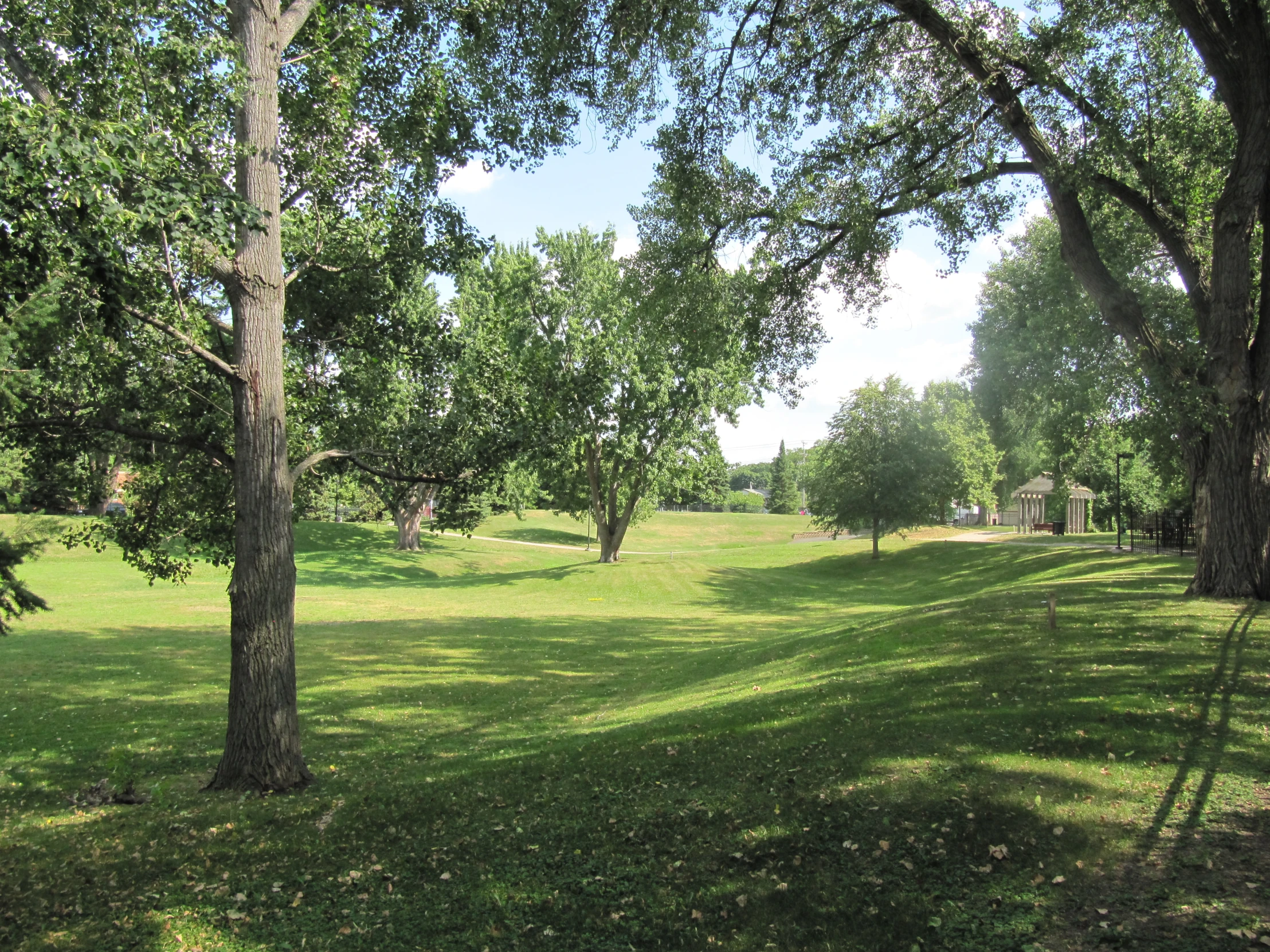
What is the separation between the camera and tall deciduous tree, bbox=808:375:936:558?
147 ft

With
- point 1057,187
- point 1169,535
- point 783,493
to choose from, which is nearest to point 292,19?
point 1057,187

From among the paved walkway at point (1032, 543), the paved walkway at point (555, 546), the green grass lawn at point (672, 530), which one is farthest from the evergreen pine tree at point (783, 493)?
the paved walkway at point (1032, 543)

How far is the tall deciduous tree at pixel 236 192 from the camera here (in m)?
5.89

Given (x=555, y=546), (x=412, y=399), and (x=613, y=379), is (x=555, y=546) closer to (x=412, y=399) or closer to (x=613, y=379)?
(x=613, y=379)

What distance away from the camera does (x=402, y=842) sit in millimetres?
6695

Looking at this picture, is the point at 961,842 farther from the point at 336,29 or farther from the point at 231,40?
the point at 336,29

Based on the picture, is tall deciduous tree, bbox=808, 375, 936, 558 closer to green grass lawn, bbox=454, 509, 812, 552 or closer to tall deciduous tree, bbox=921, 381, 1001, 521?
tall deciduous tree, bbox=921, 381, 1001, 521

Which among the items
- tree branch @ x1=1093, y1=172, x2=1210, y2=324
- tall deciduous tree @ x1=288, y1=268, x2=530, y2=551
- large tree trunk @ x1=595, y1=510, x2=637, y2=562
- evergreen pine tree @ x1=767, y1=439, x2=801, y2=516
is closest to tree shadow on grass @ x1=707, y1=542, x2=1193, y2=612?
large tree trunk @ x1=595, y1=510, x2=637, y2=562

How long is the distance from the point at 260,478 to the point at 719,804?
18.2ft

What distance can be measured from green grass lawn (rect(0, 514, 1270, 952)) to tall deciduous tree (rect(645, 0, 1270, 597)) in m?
3.09

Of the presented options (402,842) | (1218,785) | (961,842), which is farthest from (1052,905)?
(402,842)

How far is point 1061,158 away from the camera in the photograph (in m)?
13.1

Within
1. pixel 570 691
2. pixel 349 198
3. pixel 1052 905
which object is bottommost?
pixel 570 691

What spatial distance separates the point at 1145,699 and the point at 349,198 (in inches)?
424
